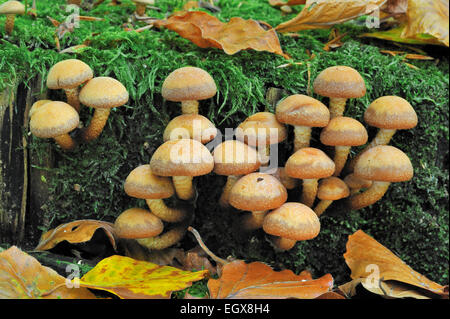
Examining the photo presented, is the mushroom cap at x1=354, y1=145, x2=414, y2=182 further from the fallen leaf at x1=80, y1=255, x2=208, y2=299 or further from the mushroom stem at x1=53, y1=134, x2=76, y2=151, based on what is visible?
the mushroom stem at x1=53, y1=134, x2=76, y2=151

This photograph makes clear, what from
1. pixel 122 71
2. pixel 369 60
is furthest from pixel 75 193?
pixel 369 60

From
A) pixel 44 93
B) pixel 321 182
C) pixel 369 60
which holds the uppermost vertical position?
pixel 369 60

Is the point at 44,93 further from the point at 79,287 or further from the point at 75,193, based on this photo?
the point at 79,287

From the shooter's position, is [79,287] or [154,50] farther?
[154,50]

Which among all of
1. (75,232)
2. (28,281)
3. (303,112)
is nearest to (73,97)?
(75,232)

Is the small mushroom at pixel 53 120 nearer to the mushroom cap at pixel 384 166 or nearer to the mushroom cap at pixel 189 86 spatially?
the mushroom cap at pixel 189 86

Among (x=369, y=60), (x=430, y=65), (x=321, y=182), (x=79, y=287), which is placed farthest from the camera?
(x=430, y=65)

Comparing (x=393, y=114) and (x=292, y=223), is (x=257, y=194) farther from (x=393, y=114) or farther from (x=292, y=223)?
(x=393, y=114)
